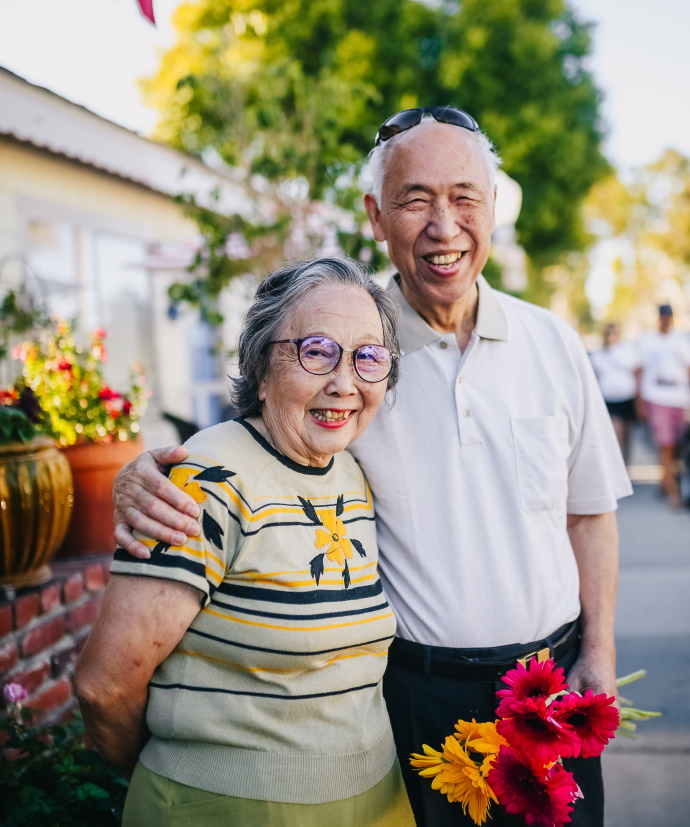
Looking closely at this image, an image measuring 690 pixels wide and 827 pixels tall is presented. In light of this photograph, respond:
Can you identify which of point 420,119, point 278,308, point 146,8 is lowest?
point 278,308

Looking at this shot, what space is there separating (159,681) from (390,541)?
0.65 metres

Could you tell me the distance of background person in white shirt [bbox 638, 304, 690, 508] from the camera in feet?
26.3

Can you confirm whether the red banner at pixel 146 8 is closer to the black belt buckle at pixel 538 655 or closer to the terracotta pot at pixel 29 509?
the terracotta pot at pixel 29 509

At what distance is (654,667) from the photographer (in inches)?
168

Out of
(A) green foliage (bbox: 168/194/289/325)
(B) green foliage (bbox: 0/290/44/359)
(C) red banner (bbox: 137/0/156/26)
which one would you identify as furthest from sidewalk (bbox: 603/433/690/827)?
(B) green foliage (bbox: 0/290/44/359)

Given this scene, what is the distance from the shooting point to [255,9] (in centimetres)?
1308

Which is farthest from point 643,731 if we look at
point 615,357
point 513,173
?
point 513,173

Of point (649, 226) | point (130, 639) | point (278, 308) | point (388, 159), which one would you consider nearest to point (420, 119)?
point (388, 159)

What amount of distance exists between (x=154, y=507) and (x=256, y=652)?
0.35m

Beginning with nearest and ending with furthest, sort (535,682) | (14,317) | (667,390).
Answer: (535,682)
(14,317)
(667,390)

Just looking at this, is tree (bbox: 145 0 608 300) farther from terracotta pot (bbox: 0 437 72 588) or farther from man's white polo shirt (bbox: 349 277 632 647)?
man's white polo shirt (bbox: 349 277 632 647)

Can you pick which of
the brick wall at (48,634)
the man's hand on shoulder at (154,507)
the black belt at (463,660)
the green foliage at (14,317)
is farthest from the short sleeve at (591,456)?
the green foliage at (14,317)

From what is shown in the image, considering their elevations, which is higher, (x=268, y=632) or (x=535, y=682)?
(x=268, y=632)

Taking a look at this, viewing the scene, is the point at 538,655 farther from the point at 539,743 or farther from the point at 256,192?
the point at 256,192
